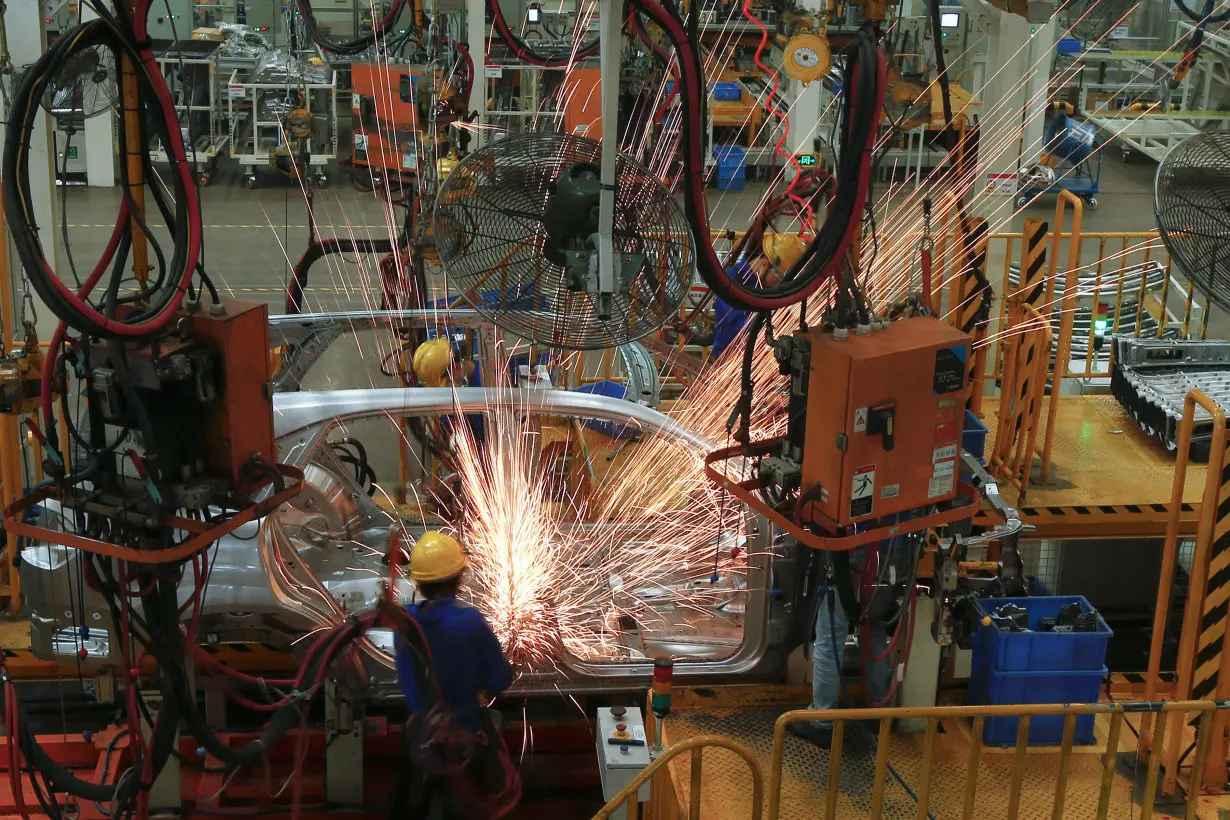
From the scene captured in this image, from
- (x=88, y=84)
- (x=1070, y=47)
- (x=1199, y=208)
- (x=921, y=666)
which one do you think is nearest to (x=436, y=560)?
(x=921, y=666)

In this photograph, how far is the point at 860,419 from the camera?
4602 mm

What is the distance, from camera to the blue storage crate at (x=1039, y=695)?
5629 mm

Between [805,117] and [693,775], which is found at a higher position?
[805,117]

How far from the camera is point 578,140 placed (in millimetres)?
4504

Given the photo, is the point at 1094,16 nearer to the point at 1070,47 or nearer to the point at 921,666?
the point at 1070,47

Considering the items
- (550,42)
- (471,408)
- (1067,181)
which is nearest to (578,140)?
(471,408)

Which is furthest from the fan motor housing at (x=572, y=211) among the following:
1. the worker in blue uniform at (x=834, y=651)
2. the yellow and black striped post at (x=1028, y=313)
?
the yellow and black striped post at (x=1028, y=313)

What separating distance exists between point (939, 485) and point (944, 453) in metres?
0.12

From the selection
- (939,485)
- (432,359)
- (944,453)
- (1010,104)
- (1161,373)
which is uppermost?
(1010,104)

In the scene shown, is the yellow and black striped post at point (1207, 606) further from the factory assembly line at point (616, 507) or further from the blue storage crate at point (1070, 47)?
the blue storage crate at point (1070, 47)

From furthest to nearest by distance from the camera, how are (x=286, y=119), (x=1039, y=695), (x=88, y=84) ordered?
(x=286, y=119) → (x=88, y=84) → (x=1039, y=695)

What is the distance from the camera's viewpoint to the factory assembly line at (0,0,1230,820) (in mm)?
4453

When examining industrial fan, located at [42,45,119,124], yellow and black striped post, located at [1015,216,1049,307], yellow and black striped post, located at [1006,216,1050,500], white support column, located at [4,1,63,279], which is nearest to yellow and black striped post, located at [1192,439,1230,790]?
yellow and black striped post, located at [1006,216,1050,500]

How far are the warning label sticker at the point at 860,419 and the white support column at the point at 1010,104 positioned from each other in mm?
4021
